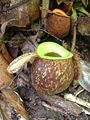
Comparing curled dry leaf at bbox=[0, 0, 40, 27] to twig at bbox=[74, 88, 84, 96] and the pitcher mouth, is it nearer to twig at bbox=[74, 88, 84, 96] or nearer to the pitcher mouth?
the pitcher mouth

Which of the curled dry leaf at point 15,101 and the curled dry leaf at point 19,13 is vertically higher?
the curled dry leaf at point 19,13

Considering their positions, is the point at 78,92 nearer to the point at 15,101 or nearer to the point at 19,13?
the point at 15,101

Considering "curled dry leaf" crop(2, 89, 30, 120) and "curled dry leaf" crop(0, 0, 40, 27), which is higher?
"curled dry leaf" crop(0, 0, 40, 27)

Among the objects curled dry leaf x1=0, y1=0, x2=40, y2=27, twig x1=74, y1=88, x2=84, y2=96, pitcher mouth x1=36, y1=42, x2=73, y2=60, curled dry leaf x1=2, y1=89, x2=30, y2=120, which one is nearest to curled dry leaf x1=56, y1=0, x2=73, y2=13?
curled dry leaf x1=0, y1=0, x2=40, y2=27

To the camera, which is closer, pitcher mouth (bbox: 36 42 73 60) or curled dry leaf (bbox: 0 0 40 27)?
pitcher mouth (bbox: 36 42 73 60)

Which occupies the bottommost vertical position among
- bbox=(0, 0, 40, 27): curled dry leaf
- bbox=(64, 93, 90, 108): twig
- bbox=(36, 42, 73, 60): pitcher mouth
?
bbox=(64, 93, 90, 108): twig

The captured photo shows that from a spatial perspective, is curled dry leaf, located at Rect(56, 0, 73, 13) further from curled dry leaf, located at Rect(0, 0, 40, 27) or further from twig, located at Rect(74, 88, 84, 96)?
twig, located at Rect(74, 88, 84, 96)

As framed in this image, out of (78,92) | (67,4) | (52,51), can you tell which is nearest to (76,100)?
(78,92)

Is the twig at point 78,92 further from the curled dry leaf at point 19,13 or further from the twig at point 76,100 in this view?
the curled dry leaf at point 19,13

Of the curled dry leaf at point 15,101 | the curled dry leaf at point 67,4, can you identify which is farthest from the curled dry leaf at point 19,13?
the curled dry leaf at point 15,101
